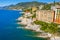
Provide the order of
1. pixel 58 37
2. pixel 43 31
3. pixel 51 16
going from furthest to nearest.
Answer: pixel 51 16, pixel 43 31, pixel 58 37

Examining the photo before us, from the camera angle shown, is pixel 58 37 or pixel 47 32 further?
pixel 47 32

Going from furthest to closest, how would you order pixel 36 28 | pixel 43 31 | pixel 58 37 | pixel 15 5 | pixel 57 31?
pixel 15 5 → pixel 36 28 → pixel 43 31 → pixel 57 31 → pixel 58 37

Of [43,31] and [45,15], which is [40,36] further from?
[45,15]

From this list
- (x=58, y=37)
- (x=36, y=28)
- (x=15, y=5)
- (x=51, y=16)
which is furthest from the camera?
(x=15, y=5)

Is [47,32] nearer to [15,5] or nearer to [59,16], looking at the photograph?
[59,16]

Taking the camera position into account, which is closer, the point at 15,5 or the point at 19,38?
the point at 19,38

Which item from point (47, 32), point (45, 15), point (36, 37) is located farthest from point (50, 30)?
point (45, 15)

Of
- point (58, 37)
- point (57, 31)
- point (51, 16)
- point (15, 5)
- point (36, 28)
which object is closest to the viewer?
point (58, 37)

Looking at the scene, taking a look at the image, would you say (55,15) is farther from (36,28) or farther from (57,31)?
(57,31)

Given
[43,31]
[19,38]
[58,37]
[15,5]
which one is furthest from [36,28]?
[15,5]
